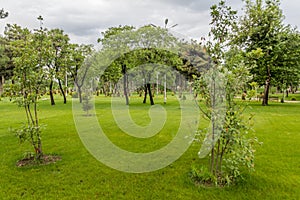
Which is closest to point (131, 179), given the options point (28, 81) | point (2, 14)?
Result: point (28, 81)

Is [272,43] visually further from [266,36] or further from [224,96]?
[224,96]

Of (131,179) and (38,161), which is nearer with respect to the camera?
(131,179)

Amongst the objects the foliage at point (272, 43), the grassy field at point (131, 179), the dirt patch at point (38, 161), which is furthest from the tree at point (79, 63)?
the dirt patch at point (38, 161)

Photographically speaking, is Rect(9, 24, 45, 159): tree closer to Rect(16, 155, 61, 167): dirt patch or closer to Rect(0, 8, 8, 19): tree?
Rect(16, 155, 61, 167): dirt patch

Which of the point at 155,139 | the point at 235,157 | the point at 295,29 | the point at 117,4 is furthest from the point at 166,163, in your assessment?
the point at 295,29

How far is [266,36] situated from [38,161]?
22.4 m

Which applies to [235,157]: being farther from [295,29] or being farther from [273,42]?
[295,29]

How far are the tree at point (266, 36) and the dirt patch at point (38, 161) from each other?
65.0ft

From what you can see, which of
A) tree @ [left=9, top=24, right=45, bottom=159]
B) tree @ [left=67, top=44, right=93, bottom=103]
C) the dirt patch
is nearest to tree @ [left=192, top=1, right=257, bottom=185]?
the dirt patch

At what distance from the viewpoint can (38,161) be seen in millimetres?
6000

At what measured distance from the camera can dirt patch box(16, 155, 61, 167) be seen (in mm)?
5930

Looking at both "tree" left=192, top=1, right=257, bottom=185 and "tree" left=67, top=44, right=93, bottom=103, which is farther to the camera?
"tree" left=67, top=44, right=93, bottom=103

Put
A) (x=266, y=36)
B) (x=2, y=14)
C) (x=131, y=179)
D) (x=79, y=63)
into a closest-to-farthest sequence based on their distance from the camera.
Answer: (x=131, y=179) < (x=2, y=14) < (x=266, y=36) < (x=79, y=63)

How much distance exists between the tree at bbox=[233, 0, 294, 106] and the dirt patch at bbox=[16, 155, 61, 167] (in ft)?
65.0
